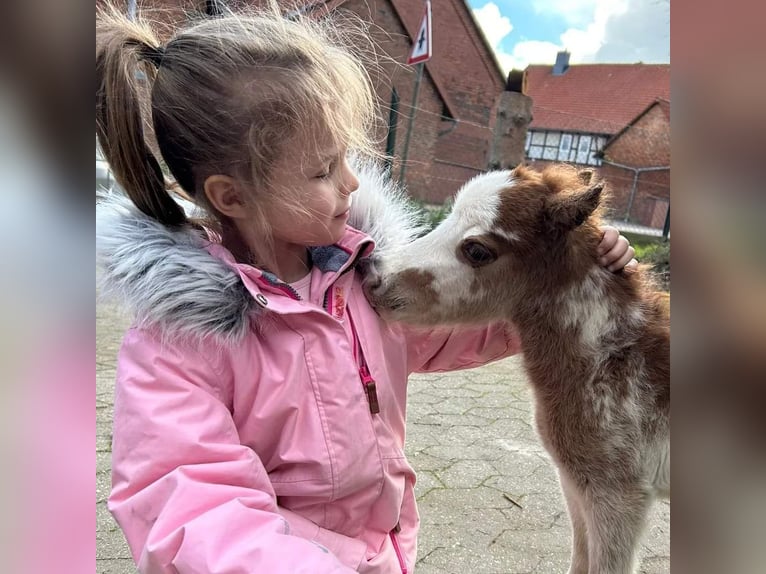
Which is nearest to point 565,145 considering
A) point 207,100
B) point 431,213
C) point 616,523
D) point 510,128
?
point 431,213

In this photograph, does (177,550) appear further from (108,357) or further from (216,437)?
(108,357)

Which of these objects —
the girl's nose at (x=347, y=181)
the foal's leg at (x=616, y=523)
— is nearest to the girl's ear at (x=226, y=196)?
the girl's nose at (x=347, y=181)

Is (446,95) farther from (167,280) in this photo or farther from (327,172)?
(167,280)

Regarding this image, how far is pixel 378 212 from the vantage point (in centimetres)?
160

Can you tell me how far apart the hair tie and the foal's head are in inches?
27.5

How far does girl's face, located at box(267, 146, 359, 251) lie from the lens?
48.1 inches

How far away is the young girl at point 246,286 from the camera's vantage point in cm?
106

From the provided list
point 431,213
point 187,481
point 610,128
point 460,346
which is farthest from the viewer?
point 610,128

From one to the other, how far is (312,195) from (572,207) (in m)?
0.67

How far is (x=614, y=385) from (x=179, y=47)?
1308 mm

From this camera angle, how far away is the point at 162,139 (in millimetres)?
1242
